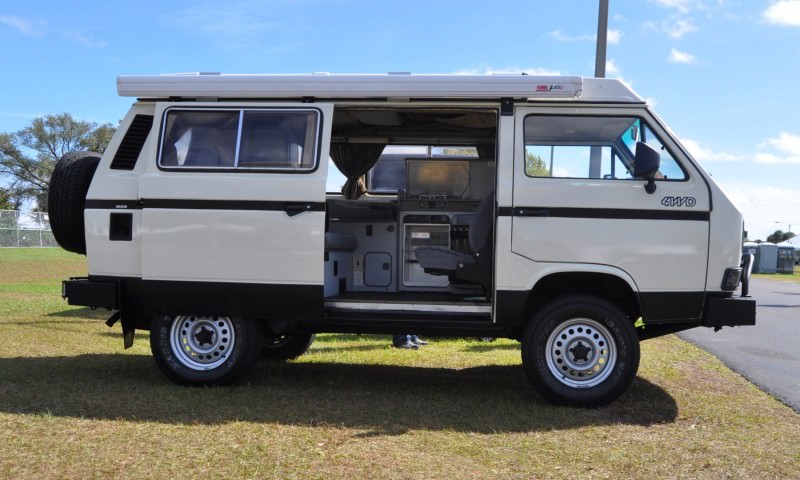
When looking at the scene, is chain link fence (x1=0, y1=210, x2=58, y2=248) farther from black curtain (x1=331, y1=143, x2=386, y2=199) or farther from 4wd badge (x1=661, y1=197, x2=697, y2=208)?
4wd badge (x1=661, y1=197, x2=697, y2=208)

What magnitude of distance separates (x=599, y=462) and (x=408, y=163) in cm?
482

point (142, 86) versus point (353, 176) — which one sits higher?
point (142, 86)

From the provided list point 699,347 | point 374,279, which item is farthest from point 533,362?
point 699,347

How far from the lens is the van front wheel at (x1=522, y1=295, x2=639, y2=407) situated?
5973 millimetres

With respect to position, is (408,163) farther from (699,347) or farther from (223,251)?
(699,347)

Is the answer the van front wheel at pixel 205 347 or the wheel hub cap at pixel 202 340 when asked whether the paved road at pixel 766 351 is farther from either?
the wheel hub cap at pixel 202 340

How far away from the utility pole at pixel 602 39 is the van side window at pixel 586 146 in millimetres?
4558

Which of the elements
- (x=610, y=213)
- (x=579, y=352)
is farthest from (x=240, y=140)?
(x=579, y=352)

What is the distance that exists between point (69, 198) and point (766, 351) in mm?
8752

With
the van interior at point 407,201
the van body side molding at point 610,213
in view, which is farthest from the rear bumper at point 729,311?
the van interior at point 407,201

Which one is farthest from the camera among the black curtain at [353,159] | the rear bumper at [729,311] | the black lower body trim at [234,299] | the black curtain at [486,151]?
the black curtain at [353,159]

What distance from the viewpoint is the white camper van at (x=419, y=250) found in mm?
5969

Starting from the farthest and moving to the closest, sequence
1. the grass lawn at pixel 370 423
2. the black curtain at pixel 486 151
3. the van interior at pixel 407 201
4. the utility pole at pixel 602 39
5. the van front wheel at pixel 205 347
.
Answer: the utility pole at pixel 602 39 → the black curtain at pixel 486 151 → the van interior at pixel 407 201 → the van front wheel at pixel 205 347 → the grass lawn at pixel 370 423

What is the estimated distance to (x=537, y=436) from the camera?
5.15 m
